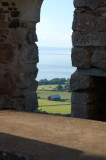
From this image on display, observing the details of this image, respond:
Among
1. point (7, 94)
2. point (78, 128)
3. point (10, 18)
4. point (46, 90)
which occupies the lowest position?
point (46, 90)

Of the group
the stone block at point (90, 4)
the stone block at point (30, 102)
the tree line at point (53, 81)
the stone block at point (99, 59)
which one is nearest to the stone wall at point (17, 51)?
the stone block at point (30, 102)

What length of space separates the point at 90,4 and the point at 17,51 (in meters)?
1.85

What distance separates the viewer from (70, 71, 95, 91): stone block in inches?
121

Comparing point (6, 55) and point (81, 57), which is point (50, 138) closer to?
point (81, 57)

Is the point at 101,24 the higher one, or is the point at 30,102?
the point at 101,24

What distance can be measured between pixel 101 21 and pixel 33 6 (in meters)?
1.87

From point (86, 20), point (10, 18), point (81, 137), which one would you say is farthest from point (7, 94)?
point (81, 137)

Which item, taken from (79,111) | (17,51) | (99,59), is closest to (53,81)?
(17,51)

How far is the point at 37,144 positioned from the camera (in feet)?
6.68

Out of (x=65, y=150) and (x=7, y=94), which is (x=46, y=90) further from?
(x=65, y=150)

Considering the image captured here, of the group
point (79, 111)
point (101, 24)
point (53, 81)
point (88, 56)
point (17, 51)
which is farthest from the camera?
point (53, 81)

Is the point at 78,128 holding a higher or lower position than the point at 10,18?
lower

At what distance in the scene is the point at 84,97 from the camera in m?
3.10

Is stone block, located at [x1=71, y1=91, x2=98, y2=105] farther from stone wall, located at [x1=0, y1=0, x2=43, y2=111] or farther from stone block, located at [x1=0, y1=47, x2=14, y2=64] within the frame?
stone block, located at [x1=0, y1=47, x2=14, y2=64]
